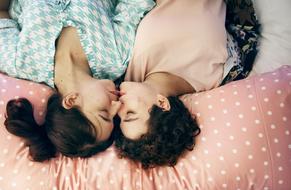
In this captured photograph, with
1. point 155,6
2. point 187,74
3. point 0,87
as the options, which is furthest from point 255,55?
point 0,87

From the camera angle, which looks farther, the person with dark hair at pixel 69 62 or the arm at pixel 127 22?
the arm at pixel 127 22

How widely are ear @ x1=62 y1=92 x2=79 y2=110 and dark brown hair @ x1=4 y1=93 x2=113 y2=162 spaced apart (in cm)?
1

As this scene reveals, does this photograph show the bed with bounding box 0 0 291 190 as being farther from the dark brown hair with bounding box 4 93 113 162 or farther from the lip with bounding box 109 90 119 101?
the lip with bounding box 109 90 119 101

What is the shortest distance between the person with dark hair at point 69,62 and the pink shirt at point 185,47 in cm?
6

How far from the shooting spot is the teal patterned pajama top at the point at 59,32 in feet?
3.71

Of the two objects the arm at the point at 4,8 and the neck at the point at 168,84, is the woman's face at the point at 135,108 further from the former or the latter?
the arm at the point at 4,8

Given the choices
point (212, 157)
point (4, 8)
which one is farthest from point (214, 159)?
point (4, 8)

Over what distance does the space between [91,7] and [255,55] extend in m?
0.57

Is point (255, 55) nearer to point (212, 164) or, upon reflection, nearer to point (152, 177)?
point (212, 164)

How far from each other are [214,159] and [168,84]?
28cm

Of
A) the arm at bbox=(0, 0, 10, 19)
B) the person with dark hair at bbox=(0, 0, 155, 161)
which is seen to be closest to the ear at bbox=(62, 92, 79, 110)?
the person with dark hair at bbox=(0, 0, 155, 161)

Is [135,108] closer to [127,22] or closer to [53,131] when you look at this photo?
[53,131]

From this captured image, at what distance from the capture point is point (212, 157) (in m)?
1.03

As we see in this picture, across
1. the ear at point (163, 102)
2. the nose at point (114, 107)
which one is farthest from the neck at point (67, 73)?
the ear at point (163, 102)
